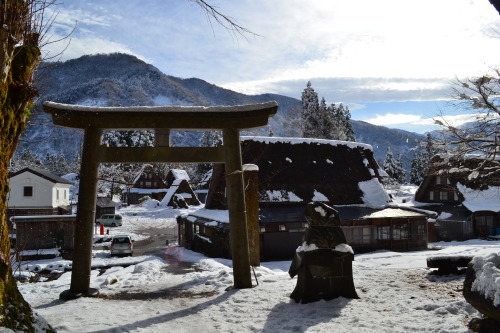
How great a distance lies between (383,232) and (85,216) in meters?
19.8

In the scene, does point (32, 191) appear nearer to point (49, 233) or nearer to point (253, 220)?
point (49, 233)

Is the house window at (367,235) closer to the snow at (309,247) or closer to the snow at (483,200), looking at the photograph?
the snow at (483,200)

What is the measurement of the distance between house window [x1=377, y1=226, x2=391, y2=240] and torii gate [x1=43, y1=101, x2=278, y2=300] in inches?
665

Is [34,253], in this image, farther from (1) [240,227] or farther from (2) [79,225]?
Result: (1) [240,227]

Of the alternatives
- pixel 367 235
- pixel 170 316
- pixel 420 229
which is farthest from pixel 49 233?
pixel 420 229

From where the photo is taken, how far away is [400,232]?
2425 cm

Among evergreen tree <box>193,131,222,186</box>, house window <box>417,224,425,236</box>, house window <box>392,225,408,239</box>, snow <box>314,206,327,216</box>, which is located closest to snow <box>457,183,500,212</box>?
house window <box>417,224,425,236</box>

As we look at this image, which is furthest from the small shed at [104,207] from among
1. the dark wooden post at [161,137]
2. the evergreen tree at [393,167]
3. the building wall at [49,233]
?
the evergreen tree at [393,167]

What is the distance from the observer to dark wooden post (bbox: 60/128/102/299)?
8.55 metres

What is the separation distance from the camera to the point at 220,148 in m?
9.12

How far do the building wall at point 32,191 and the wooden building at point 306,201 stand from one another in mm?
15236

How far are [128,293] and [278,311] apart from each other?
418cm

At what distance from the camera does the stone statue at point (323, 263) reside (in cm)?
752

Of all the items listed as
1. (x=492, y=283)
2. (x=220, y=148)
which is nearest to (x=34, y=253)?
(x=220, y=148)
